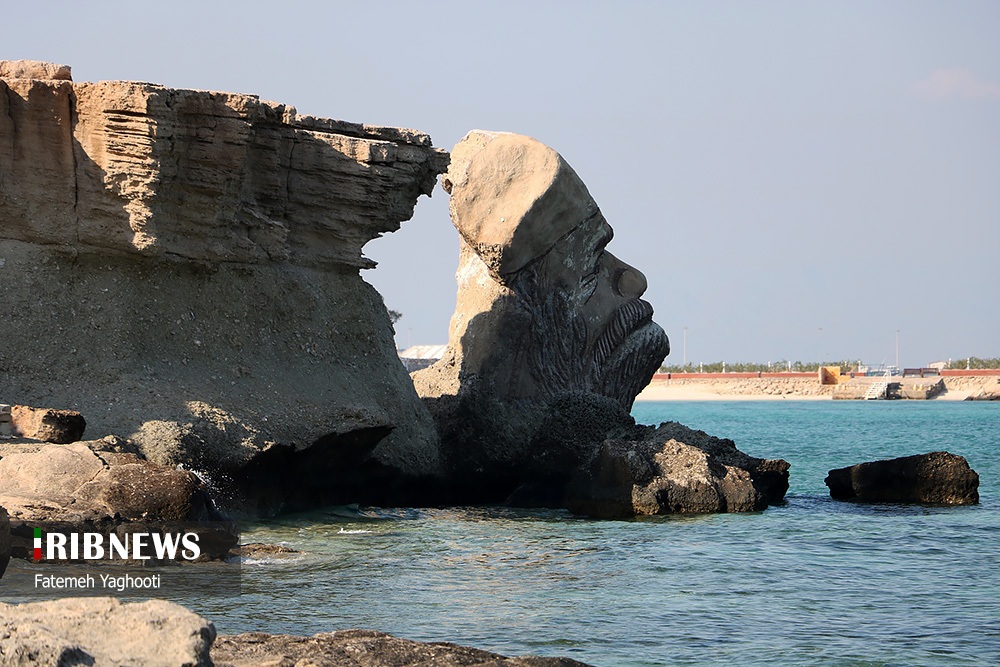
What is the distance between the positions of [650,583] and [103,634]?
736cm

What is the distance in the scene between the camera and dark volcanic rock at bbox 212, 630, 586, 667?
6.86 metres

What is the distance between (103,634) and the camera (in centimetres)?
575

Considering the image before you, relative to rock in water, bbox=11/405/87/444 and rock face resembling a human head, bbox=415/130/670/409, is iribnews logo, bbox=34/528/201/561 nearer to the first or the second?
rock in water, bbox=11/405/87/444

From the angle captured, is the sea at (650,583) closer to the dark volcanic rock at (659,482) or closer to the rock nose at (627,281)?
the dark volcanic rock at (659,482)

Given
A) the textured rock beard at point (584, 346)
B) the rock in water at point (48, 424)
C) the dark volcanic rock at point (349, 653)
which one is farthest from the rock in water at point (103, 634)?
the textured rock beard at point (584, 346)

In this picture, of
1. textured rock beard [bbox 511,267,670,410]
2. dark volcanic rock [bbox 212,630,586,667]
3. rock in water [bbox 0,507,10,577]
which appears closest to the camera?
dark volcanic rock [bbox 212,630,586,667]

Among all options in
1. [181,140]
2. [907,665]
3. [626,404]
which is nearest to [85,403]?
[181,140]

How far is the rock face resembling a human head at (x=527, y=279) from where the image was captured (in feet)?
67.8

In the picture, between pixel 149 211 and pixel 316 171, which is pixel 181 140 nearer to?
pixel 149 211

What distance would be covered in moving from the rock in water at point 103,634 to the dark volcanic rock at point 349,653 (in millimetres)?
862

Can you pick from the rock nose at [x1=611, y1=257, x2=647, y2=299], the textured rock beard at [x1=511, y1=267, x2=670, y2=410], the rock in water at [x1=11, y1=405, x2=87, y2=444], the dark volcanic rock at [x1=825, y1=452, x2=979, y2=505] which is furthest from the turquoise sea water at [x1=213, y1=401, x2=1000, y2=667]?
the rock nose at [x1=611, y1=257, x2=647, y2=299]

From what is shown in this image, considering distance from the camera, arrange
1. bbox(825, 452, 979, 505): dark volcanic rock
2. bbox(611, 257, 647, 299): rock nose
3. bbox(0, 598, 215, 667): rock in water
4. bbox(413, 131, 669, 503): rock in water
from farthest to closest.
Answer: bbox(611, 257, 647, 299): rock nose < bbox(413, 131, 669, 503): rock in water < bbox(825, 452, 979, 505): dark volcanic rock < bbox(0, 598, 215, 667): rock in water

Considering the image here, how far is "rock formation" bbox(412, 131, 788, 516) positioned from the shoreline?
74279mm

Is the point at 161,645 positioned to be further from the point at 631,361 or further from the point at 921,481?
the point at 631,361
